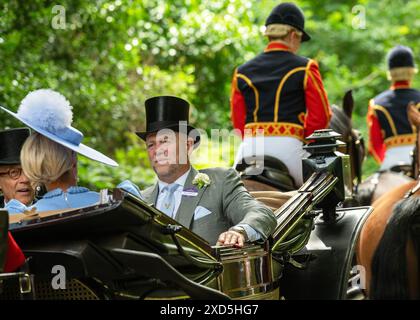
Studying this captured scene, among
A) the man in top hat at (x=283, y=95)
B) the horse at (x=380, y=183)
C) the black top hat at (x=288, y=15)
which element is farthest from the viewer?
the horse at (x=380, y=183)

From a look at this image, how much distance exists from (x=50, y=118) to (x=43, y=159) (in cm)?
18

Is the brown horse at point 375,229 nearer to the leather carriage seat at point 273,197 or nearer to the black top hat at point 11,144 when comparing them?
the leather carriage seat at point 273,197

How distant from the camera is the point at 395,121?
871 centimetres

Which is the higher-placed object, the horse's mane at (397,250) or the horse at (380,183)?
the horse at (380,183)

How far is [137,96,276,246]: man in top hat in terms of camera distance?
15.0 ft

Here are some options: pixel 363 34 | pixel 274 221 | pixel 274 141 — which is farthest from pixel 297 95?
pixel 363 34

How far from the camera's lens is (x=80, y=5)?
30.8ft

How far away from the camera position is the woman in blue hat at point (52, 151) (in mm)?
3725

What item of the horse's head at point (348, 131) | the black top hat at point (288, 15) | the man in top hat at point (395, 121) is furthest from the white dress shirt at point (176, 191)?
the man in top hat at point (395, 121)

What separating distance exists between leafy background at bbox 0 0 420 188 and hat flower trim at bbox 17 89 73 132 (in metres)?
4.03

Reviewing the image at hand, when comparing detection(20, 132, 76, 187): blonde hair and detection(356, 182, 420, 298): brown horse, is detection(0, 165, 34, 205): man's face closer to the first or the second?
detection(20, 132, 76, 187): blonde hair

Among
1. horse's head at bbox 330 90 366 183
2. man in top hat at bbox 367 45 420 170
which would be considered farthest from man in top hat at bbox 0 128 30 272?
man in top hat at bbox 367 45 420 170

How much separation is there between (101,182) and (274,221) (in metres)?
5.04

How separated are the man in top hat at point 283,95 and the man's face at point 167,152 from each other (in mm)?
1705
